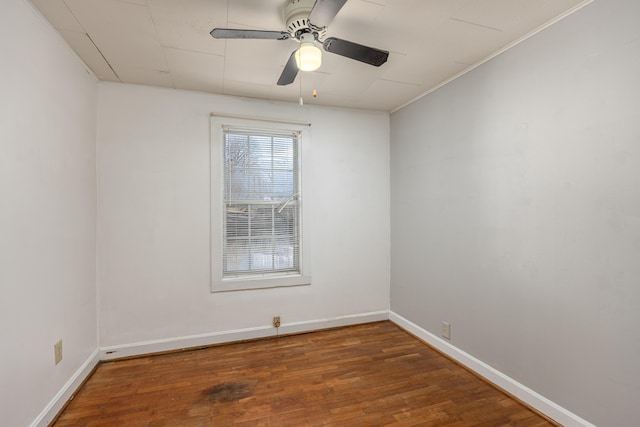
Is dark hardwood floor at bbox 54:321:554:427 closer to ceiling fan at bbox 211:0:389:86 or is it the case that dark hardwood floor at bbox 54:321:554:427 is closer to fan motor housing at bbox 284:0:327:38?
ceiling fan at bbox 211:0:389:86

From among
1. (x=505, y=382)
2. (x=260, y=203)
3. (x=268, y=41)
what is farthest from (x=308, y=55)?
(x=505, y=382)

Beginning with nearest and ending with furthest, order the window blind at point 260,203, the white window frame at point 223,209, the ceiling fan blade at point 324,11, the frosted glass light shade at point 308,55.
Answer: the ceiling fan blade at point 324,11 < the frosted glass light shade at point 308,55 < the white window frame at point 223,209 < the window blind at point 260,203

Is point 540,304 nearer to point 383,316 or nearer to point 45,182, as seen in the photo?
point 383,316

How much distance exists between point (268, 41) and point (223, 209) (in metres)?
1.61

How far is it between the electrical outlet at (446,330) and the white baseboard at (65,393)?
2.94 m

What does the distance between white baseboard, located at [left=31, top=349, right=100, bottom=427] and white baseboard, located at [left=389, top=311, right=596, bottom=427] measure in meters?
2.92

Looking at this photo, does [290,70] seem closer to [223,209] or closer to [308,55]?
[308,55]

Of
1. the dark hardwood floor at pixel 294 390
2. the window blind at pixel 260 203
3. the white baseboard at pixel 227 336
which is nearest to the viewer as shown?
the dark hardwood floor at pixel 294 390

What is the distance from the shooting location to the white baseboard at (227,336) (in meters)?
2.65

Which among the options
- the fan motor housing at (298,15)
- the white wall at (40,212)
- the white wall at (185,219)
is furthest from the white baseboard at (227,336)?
the fan motor housing at (298,15)

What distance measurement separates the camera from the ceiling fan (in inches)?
60.2

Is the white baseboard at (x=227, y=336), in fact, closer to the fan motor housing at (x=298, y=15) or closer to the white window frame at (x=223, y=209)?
the white window frame at (x=223, y=209)

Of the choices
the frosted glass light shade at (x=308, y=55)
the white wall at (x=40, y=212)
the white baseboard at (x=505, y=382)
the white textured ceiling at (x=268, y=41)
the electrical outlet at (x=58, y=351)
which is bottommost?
the white baseboard at (x=505, y=382)

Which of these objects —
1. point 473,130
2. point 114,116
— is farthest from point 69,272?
point 473,130
